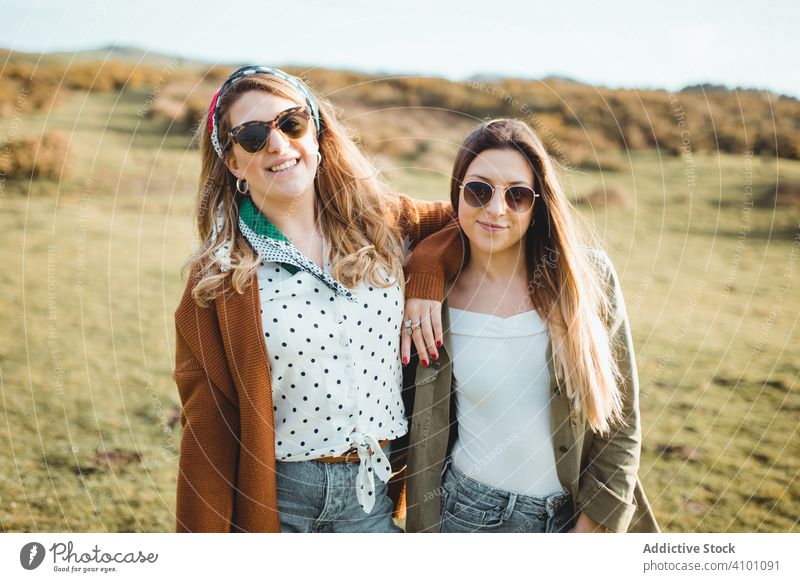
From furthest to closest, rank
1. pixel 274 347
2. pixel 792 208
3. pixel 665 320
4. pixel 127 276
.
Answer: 1. pixel 792 208
2. pixel 127 276
3. pixel 665 320
4. pixel 274 347

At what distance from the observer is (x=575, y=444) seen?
2.67 m

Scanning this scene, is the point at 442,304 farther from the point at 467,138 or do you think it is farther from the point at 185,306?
the point at 185,306

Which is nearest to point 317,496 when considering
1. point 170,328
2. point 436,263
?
point 436,263

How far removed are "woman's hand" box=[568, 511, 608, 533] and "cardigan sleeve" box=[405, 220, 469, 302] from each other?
1.10 metres

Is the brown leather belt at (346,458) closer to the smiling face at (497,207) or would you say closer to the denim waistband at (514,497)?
the denim waistband at (514,497)

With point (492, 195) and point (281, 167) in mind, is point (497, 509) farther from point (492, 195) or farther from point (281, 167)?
point (281, 167)

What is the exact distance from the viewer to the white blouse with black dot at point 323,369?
97.1 inches

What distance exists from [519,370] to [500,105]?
44.6 ft

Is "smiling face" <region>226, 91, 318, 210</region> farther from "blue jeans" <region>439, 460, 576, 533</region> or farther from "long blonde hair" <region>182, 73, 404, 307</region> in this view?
"blue jeans" <region>439, 460, 576, 533</region>

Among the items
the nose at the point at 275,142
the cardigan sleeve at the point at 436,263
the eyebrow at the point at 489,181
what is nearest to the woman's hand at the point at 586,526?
the cardigan sleeve at the point at 436,263
